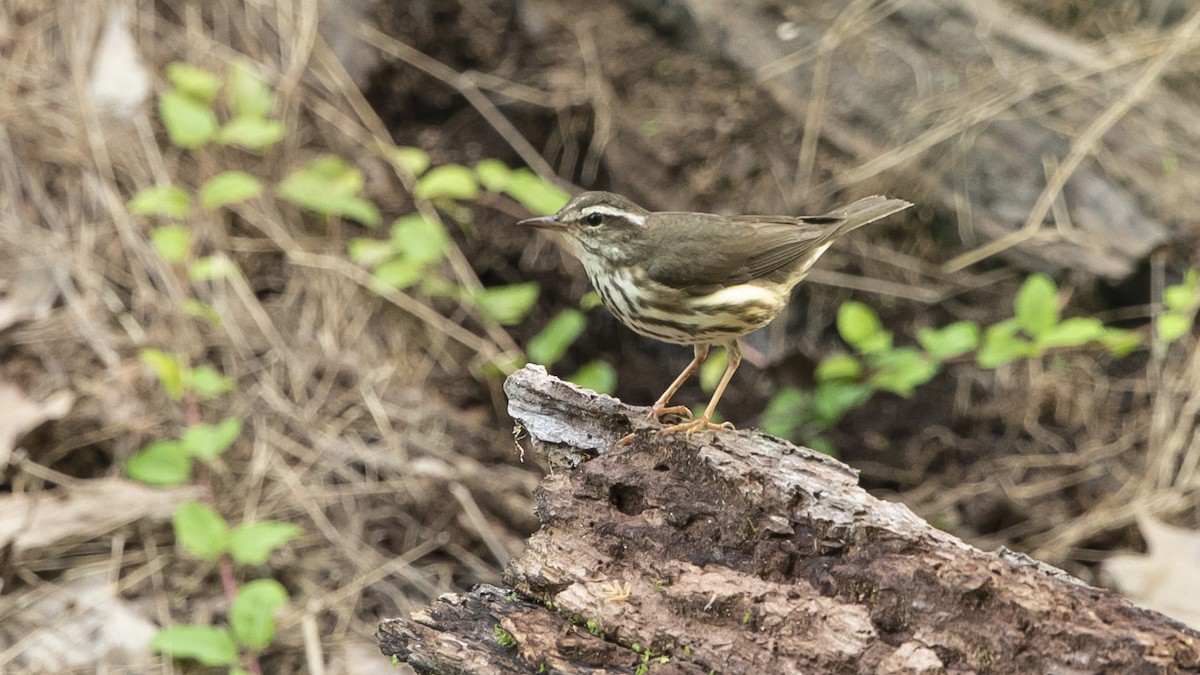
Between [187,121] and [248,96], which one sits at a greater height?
[248,96]

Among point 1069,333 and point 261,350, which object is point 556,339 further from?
point 1069,333

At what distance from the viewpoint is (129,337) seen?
4855 millimetres

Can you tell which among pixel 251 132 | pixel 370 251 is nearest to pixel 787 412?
pixel 370 251

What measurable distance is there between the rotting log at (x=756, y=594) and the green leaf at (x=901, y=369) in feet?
5.44

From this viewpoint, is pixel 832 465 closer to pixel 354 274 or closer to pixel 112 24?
pixel 354 274

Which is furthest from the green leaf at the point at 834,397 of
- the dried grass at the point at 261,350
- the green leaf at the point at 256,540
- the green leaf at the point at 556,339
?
the green leaf at the point at 256,540

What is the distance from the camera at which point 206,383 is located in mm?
4301

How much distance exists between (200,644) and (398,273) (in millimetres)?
1972

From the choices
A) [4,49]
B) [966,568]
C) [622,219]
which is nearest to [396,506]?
[622,219]

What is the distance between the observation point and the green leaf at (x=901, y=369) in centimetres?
418

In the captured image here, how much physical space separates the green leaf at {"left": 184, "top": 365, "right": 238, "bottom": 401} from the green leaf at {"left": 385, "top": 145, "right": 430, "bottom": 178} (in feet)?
4.23

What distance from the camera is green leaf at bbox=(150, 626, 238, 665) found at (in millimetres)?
3252

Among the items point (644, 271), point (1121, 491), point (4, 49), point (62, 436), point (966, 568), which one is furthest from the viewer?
point (4, 49)

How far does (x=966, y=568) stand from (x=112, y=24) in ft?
17.5
